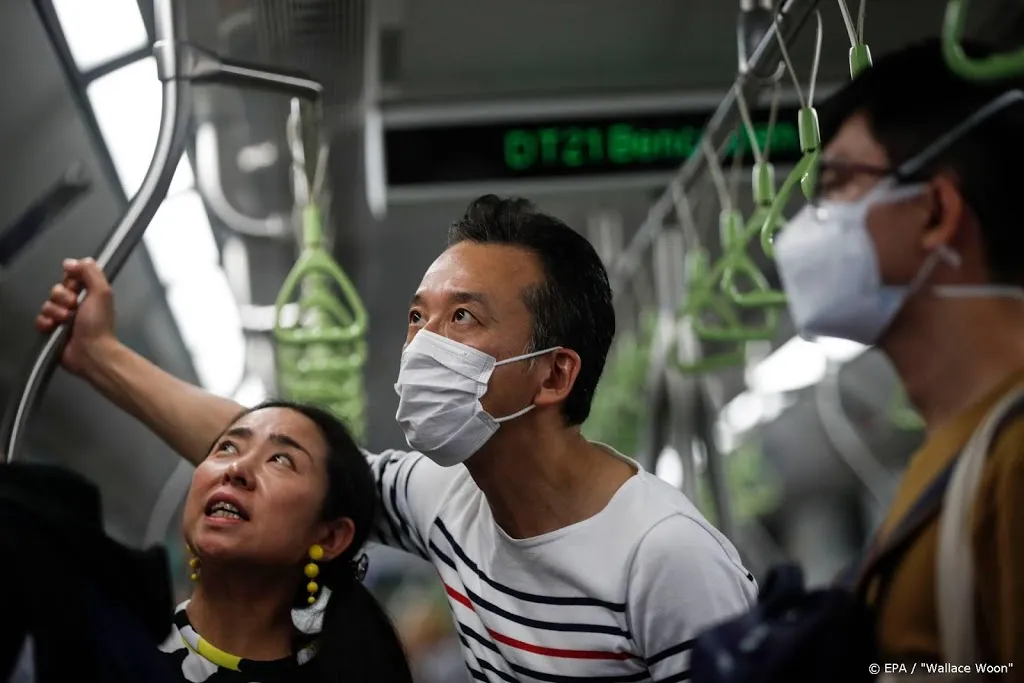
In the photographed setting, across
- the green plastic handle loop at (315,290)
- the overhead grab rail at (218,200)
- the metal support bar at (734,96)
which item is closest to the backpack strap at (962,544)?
the metal support bar at (734,96)

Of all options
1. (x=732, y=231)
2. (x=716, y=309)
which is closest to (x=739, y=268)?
(x=732, y=231)

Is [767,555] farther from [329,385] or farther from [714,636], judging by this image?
[714,636]

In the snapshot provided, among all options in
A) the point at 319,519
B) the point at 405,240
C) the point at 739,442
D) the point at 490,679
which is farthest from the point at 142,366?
the point at 739,442

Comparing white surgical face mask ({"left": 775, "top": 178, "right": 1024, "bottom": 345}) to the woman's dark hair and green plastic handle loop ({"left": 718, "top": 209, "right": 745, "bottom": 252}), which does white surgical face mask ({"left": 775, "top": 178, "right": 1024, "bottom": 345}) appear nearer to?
the woman's dark hair

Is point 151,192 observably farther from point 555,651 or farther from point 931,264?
point 931,264

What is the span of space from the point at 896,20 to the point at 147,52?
105 inches

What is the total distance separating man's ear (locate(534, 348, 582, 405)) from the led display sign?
1.87 meters

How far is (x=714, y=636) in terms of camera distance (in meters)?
1.42

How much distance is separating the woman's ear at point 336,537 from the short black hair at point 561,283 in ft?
1.93

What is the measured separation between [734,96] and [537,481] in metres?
1.37

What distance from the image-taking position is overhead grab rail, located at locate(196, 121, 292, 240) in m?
4.85

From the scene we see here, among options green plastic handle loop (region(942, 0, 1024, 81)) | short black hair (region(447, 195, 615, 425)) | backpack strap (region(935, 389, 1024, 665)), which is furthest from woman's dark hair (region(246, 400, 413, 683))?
green plastic handle loop (region(942, 0, 1024, 81))

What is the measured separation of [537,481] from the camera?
2111 mm

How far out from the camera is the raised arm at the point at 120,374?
2.32 metres
